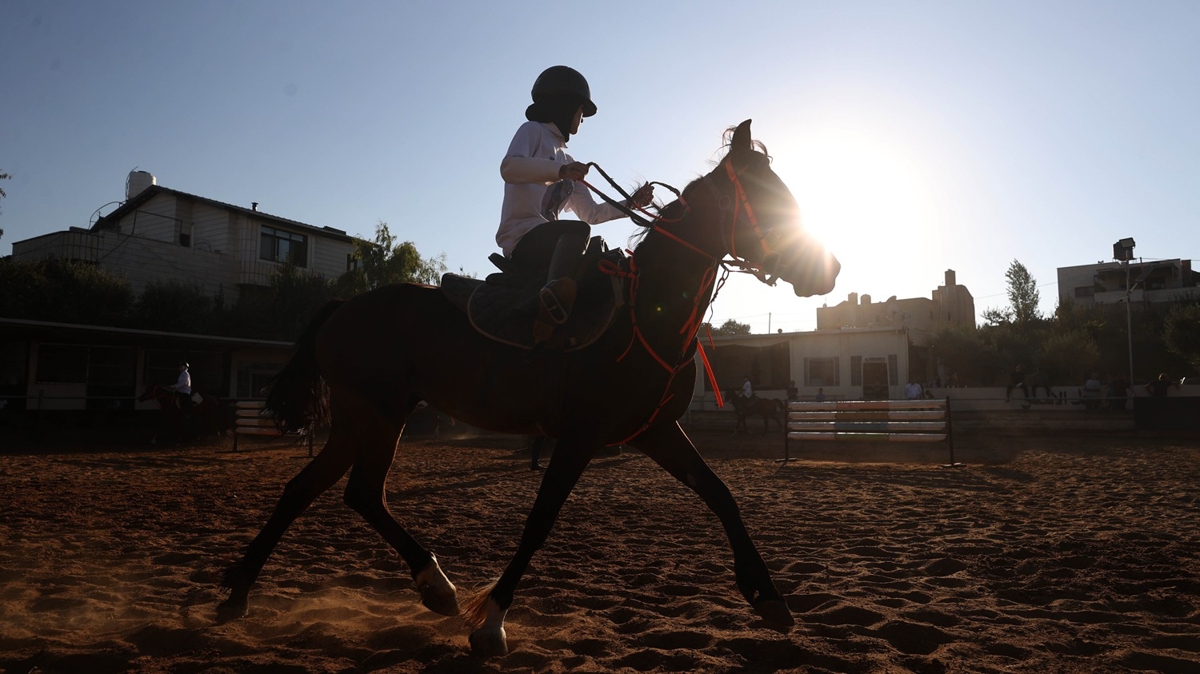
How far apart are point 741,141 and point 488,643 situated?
283 cm

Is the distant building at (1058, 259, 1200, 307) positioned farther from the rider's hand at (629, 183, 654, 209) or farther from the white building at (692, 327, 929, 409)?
the rider's hand at (629, 183, 654, 209)

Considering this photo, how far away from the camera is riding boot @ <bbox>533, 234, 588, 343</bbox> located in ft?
12.0

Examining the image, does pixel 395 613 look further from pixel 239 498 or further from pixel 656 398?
pixel 239 498

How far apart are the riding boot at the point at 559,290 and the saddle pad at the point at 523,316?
6 centimetres

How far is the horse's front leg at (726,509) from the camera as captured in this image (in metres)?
3.53

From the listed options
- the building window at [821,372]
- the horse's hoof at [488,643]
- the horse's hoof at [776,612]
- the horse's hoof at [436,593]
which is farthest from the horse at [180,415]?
the building window at [821,372]

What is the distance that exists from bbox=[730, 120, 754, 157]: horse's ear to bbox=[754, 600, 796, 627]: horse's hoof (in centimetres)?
231

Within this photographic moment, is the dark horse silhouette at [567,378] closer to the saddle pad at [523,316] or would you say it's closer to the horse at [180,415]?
the saddle pad at [523,316]

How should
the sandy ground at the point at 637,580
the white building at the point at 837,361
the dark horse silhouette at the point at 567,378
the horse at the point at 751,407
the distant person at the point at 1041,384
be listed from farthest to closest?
the white building at the point at 837,361 → the distant person at the point at 1041,384 → the horse at the point at 751,407 → the dark horse silhouette at the point at 567,378 → the sandy ground at the point at 637,580

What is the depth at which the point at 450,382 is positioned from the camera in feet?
13.5

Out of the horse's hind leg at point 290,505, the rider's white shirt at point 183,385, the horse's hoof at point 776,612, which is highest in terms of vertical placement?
the rider's white shirt at point 183,385

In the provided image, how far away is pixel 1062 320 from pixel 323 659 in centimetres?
5665

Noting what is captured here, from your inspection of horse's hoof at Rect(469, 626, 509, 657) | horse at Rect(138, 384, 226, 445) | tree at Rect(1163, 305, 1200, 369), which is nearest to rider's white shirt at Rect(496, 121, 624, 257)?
horse's hoof at Rect(469, 626, 509, 657)

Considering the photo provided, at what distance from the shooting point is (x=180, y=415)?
19641mm
